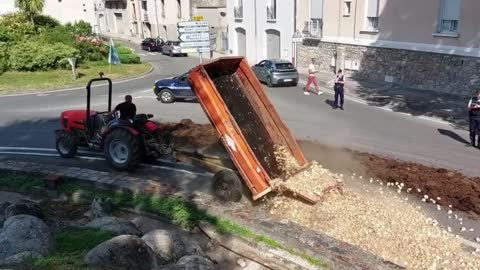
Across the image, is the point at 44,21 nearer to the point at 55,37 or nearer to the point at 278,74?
the point at 55,37

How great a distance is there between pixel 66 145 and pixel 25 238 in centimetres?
631

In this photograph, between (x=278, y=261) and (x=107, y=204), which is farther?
(x=107, y=204)

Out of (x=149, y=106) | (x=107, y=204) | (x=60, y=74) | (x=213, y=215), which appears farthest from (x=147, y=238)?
(x=60, y=74)

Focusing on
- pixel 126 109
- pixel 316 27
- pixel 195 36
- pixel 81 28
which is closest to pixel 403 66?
pixel 316 27

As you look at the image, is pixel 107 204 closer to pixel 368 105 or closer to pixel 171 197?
pixel 171 197

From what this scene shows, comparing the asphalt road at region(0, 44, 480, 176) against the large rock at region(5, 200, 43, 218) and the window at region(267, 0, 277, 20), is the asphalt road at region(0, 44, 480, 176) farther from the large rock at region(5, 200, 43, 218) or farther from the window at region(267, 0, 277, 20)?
the window at region(267, 0, 277, 20)

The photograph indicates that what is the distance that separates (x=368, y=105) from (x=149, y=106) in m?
9.34

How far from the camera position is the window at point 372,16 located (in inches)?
1008

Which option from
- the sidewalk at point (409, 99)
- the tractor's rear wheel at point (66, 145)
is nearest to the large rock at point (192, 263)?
the tractor's rear wheel at point (66, 145)

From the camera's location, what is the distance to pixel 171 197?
8.45m

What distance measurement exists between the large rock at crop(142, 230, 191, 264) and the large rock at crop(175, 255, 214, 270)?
381 mm

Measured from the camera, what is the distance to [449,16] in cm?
2138

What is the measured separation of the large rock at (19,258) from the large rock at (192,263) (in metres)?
1.68

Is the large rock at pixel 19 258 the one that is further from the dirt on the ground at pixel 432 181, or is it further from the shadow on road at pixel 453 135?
the shadow on road at pixel 453 135
